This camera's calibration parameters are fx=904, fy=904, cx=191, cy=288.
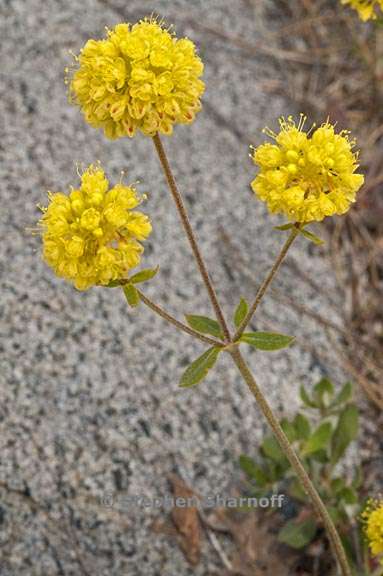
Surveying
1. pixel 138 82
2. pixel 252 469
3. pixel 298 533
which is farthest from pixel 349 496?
pixel 138 82

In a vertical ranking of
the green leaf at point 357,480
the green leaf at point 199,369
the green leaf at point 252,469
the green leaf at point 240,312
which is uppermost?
the green leaf at point 240,312

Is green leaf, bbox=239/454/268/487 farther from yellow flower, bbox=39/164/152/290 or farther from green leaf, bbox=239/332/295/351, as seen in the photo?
yellow flower, bbox=39/164/152/290

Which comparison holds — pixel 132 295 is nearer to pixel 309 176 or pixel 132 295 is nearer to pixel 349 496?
pixel 309 176

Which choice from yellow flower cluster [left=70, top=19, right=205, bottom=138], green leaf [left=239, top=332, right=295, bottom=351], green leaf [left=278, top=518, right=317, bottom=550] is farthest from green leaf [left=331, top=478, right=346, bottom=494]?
yellow flower cluster [left=70, top=19, right=205, bottom=138]

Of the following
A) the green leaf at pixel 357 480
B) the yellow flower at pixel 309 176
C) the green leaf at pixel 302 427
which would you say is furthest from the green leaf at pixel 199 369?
the green leaf at pixel 357 480

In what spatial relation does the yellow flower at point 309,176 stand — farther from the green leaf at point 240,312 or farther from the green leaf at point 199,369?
the green leaf at point 199,369
